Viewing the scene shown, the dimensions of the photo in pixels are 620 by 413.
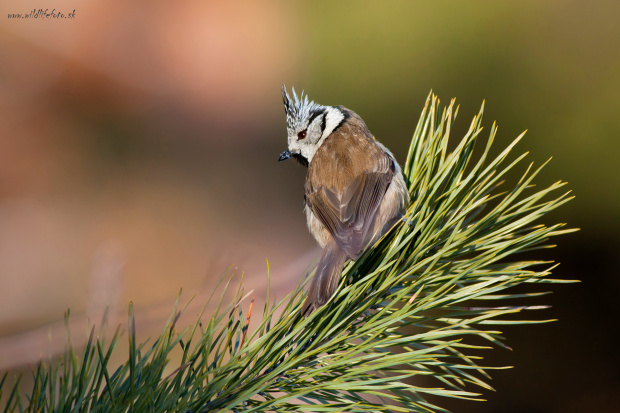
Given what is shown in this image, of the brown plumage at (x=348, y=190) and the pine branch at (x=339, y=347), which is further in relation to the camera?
the brown plumage at (x=348, y=190)

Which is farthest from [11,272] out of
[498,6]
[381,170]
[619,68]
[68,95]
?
[619,68]

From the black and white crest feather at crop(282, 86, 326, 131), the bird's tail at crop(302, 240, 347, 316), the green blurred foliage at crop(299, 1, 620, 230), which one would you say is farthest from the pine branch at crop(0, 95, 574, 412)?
the green blurred foliage at crop(299, 1, 620, 230)

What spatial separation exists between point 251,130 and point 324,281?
284 cm

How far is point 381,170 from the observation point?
3.70ft

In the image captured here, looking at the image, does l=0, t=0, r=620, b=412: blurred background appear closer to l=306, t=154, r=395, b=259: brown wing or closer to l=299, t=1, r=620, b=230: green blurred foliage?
l=299, t=1, r=620, b=230: green blurred foliage

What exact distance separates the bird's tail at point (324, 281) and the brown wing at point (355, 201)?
0.59 ft

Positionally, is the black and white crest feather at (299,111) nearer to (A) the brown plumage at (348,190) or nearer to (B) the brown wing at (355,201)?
(A) the brown plumage at (348,190)

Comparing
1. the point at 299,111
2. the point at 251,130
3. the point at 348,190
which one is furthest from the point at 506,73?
the point at 251,130

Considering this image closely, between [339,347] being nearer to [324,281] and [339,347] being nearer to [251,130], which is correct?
[324,281]

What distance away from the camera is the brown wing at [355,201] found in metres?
1.03

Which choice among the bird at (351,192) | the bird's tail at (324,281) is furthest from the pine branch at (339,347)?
the bird at (351,192)

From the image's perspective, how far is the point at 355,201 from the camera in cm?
109

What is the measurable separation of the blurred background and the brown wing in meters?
0.55

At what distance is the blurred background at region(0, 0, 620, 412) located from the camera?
1693 mm
